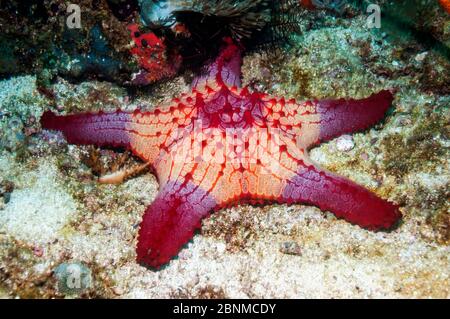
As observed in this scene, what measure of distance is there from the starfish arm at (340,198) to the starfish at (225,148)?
1 centimetres

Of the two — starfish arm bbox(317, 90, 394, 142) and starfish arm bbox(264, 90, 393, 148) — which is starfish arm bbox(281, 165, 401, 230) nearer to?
starfish arm bbox(264, 90, 393, 148)

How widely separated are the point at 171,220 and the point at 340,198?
179 cm

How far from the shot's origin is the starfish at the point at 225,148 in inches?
156

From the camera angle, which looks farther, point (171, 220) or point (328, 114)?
point (328, 114)

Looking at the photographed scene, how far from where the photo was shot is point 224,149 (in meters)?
4.31

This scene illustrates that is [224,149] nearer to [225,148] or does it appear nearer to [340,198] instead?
→ [225,148]

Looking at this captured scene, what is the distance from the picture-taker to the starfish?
396cm

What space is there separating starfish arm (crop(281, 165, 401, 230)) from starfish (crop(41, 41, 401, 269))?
0.4 inches

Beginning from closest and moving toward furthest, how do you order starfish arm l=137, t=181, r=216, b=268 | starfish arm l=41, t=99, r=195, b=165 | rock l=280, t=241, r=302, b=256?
starfish arm l=137, t=181, r=216, b=268
rock l=280, t=241, r=302, b=256
starfish arm l=41, t=99, r=195, b=165

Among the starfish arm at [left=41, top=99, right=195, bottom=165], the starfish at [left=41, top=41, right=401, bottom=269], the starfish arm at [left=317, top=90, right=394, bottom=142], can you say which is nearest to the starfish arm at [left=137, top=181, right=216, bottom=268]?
the starfish at [left=41, top=41, right=401, bottom=269]

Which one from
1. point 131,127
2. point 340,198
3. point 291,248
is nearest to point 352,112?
point 340,198

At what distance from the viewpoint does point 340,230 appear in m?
4.16

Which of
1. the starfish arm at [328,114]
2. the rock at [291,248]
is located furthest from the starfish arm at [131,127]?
the rock at [291,248]

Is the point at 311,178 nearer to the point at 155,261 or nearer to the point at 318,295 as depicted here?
the point at 318,295
